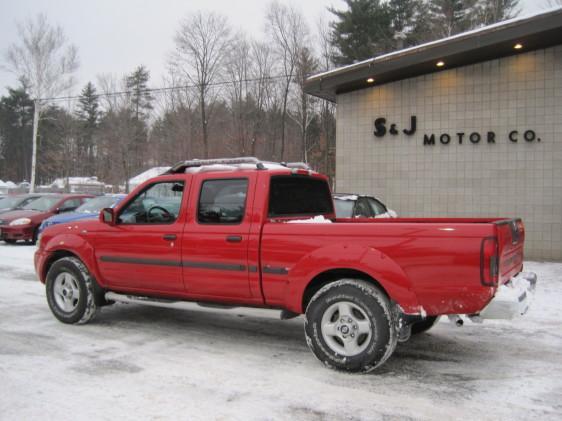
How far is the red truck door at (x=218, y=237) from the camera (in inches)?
205

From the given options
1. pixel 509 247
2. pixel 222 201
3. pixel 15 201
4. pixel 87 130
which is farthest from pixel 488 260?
pixel 87 130

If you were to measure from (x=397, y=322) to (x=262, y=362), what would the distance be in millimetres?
1408

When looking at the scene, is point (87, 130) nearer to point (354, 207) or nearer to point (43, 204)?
point (43, 204)

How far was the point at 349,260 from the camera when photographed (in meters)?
4.61

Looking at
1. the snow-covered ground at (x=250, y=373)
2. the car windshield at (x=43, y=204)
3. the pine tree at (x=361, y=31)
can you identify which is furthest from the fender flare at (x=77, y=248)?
the pine tree at (x=361, y=31)

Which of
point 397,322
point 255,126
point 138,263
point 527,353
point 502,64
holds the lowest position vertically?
point 527,353

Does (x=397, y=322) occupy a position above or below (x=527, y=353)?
above

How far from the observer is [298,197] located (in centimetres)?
587

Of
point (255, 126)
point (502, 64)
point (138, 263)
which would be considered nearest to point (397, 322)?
point (138, 263)

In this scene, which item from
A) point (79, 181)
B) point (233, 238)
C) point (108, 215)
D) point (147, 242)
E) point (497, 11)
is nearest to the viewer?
point (233, 238)

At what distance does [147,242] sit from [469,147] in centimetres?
903

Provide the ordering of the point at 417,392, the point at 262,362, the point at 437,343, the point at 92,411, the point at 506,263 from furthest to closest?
the point at 437,343 → the point at 262,362 → the point at 506,263 → the point at 417,392 → the point at 92,411

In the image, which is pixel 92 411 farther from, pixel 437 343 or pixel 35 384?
pixel 437 343

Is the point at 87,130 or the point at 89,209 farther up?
the point at 87,130
